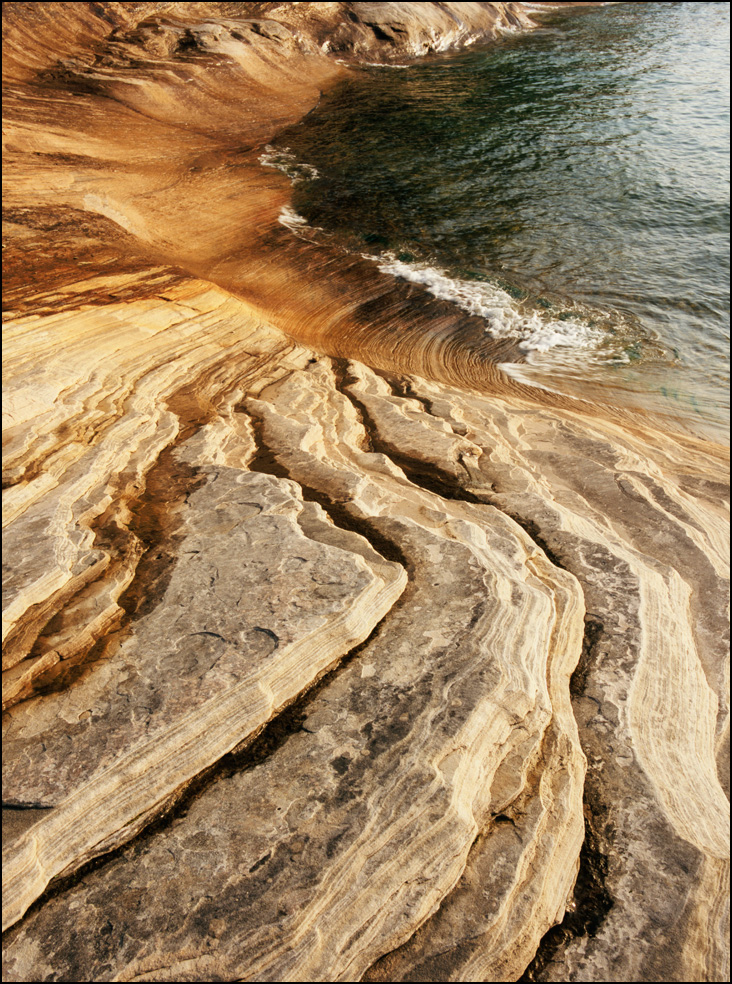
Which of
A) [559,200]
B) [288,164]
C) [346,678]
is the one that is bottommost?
[346,678]

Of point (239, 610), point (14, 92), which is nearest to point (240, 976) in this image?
point (239, 610)

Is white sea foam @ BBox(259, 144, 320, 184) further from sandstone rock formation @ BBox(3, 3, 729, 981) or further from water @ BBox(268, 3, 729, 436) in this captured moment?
sandstone rock formation @ BBox(3, 3, 729, 981)

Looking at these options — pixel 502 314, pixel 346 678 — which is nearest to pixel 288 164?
pixel 502 314

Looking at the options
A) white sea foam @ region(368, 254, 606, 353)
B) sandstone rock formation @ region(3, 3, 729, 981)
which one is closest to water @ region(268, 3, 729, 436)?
white sea foam @ region(368, 254, 606, 353)

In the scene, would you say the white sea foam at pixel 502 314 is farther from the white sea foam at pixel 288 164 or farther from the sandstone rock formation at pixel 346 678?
the white sea foam at pixel 288 164

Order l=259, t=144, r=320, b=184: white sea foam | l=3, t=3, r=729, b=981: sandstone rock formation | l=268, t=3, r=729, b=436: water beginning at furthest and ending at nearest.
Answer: l=259, t=144, r=320, b=184: white sea foam → l=268, t=3, r=729, b=436: water → l=3, t=3, r=729, b=981: sandstone rock formation

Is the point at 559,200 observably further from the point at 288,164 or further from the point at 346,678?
the point at 346,678
